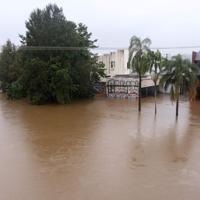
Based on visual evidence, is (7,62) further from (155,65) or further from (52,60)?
(155,65)

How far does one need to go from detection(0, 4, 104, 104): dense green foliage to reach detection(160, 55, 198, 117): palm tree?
9.12 metres

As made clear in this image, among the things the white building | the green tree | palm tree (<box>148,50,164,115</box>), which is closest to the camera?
palm tree (<box>148,50,164,115</box>)

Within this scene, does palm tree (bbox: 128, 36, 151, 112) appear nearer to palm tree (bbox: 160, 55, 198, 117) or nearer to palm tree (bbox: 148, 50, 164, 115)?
palm tree (bbox: 148, 50, 164, 115)

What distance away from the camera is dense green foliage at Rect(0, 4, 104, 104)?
24.4 meters

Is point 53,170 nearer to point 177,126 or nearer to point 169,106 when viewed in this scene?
point 177,126

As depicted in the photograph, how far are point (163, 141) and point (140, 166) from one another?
3.80 meters

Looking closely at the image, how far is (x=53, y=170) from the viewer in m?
9.90

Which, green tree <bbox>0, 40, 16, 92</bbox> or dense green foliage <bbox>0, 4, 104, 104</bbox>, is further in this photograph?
green tree <bbox>0, 40, 16, 92</bbox>

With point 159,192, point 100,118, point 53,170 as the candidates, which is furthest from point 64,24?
point 159,192

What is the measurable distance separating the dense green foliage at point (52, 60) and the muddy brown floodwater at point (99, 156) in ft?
14.7

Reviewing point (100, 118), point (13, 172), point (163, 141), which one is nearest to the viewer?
point (13, 172)

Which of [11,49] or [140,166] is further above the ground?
[11,49]

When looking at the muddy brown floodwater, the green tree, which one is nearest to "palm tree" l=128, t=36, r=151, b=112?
the muddy brown floodwater

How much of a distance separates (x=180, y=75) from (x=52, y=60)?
11.4 meters
